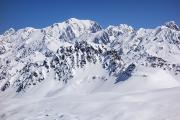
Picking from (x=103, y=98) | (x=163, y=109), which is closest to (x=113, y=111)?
(x=163, y=109)

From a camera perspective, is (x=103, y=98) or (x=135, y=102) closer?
(x=135, y=102)

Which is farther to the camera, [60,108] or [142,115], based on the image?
[60,108]

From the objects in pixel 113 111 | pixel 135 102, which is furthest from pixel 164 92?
pixel 113 111

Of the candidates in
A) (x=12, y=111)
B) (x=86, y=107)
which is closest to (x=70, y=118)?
(x=86, y=107)

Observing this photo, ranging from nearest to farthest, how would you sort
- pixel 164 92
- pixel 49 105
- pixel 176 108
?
pixel 176 108, pixel 164 92, pixel 49 105

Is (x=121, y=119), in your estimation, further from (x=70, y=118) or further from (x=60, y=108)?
(x=60, y=108)

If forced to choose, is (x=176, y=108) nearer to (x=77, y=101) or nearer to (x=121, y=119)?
(x=121, y=119)

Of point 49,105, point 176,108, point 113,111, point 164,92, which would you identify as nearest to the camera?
point 176,108

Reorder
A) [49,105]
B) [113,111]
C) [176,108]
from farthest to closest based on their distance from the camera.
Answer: [49,105], [113,111], [176,108]
